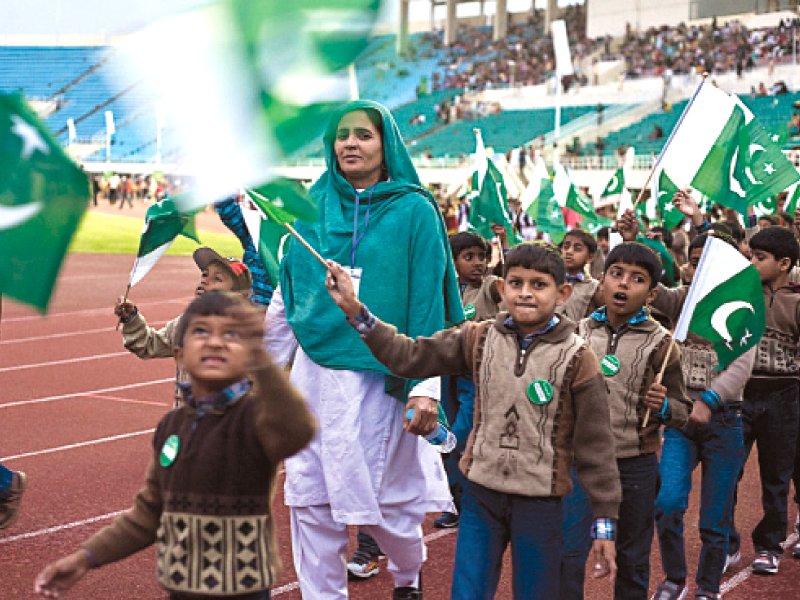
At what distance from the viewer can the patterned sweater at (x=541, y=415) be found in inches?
160

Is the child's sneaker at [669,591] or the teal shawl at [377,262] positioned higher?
the teal shawl at [377,262]

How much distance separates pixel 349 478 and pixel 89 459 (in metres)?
4.80


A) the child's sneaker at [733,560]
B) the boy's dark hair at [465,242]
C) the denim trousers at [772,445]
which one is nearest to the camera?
the denim trousers at [772,445]

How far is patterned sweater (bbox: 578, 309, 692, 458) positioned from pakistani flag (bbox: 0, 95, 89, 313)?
2.52 m

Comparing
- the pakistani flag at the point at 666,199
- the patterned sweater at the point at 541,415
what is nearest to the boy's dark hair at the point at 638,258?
the patterned sweater at the point at 541,415

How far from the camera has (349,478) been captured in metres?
4.39

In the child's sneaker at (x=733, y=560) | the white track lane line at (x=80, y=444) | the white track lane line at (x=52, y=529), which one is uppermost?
the white track lane line at (x=52, y=529)

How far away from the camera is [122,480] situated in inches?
319

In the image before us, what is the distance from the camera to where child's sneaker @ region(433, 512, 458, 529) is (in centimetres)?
711

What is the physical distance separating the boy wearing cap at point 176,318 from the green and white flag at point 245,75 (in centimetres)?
239

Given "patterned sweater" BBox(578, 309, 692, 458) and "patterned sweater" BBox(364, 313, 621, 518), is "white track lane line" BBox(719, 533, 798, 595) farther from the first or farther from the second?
"patterned sweater" BBox(364, 313, 621, 518)

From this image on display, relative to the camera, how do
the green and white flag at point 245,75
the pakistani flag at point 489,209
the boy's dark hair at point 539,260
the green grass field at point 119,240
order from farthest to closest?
the green grass field at point 119,240 → the pakistani flag at point 489,209 → the boy's dark hair at point 539,260 → the green and white flag at point 245,75

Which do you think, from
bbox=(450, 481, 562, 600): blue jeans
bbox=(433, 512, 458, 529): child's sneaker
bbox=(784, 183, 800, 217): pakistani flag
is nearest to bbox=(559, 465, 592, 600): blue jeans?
bbox=(450, 481, 562, 600): blue jeans

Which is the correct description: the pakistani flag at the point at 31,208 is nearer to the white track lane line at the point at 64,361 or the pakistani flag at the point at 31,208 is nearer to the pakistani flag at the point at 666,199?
the pakistani flag at the point at 666,199
